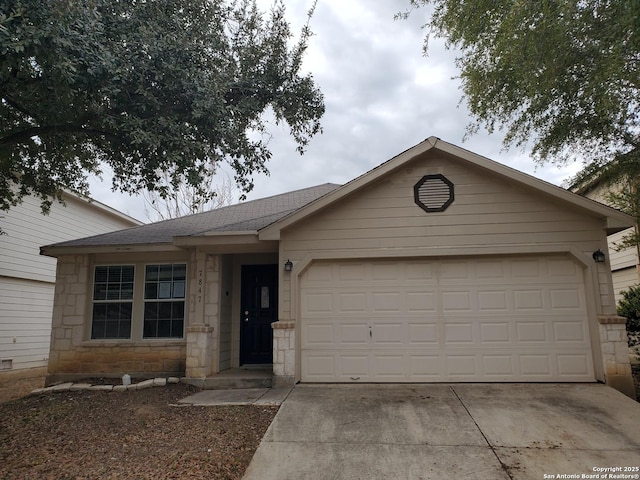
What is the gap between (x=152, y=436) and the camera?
544 cm

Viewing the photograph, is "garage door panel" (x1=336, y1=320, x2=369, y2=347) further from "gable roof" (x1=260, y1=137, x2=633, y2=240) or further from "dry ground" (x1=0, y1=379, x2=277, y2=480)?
"gable roof" (x1=260, y1=137, x2=633, y2=240)

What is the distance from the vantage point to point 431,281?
24.8 ft

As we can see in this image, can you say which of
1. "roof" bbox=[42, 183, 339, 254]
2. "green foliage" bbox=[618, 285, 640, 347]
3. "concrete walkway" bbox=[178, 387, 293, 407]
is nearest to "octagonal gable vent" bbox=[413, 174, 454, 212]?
"roof" bbox=[42, 183, 339, 254]

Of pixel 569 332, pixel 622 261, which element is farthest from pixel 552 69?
pixel 622 261

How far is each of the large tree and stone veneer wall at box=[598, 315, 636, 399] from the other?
6513 millimetres

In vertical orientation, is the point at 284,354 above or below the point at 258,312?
below

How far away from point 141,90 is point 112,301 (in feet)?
15.3

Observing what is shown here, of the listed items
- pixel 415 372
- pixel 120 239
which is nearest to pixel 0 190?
pixel 120 239

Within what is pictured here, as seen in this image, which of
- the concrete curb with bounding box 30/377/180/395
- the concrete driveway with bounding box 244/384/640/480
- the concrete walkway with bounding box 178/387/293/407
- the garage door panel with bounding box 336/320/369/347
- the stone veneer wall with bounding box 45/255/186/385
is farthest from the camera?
the stone veneer wall with bounding box 45/255/186/385

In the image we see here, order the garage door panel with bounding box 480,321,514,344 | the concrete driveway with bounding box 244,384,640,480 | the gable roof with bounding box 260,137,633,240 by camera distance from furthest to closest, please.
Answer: the garage door panel with bounding box 480,321,514,344 → the gable roof with bounding box 260,137,633,240 → the concrete driveway with bounding box 244,384,640,480

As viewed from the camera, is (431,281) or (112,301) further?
(112,301)

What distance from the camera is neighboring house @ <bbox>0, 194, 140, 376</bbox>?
11984mm

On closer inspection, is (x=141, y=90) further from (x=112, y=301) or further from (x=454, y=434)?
(x=454, y=434)

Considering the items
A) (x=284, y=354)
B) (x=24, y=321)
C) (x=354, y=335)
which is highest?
(x=24, y=321)
